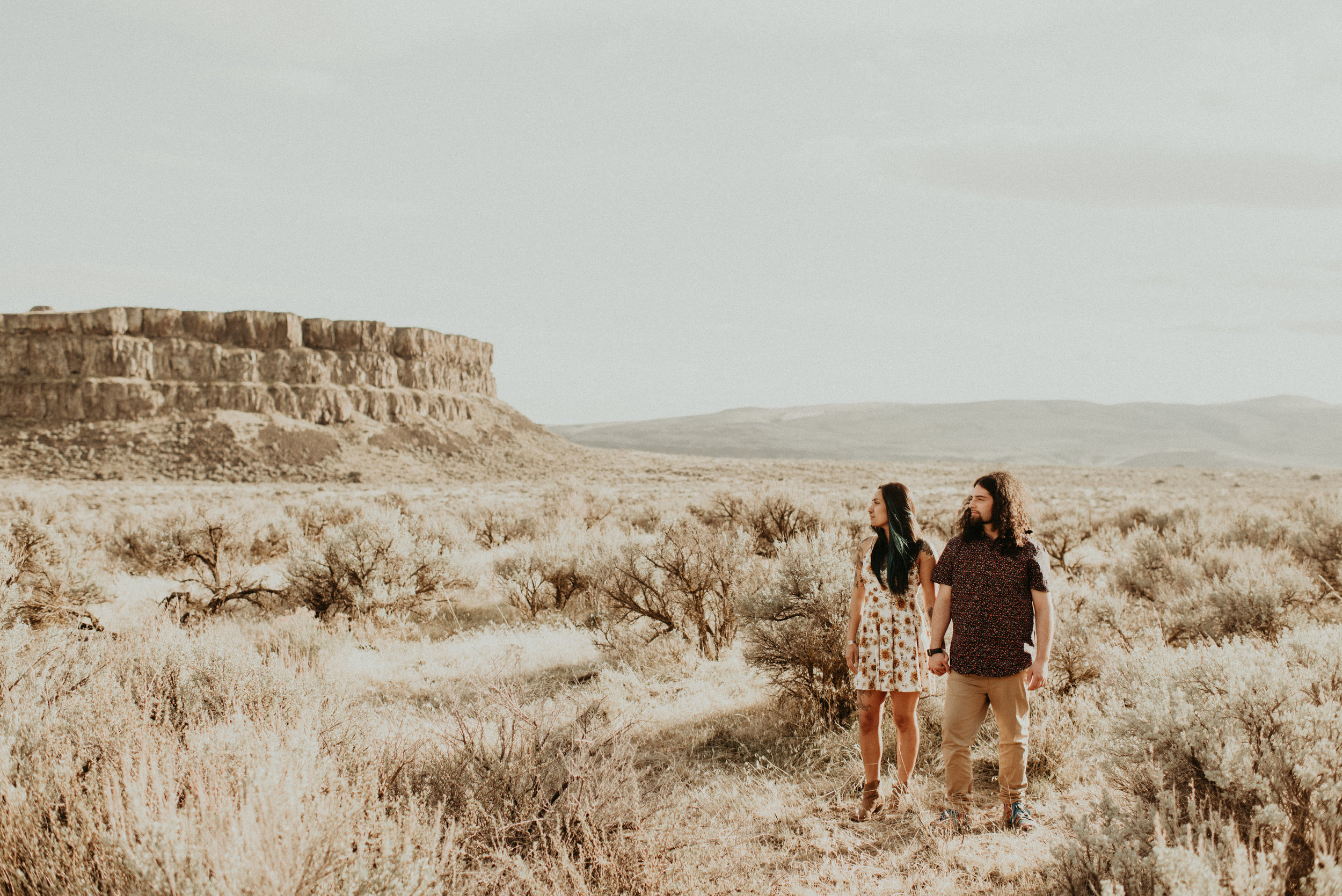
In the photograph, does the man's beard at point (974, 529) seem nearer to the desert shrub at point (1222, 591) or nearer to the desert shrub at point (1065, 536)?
the desert shrub at point (1222, 591)

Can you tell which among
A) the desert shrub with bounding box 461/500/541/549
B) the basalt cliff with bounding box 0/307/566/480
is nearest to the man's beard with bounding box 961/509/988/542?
the desert shrub with bounding box 461/500/541/549

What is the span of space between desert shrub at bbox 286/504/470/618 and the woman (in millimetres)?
6659

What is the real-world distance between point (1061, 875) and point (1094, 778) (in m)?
1.87

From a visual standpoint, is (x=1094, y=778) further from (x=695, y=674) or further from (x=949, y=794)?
(x=695, y=674)

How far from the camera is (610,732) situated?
4.22 meters

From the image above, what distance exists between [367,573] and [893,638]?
7.17 meters

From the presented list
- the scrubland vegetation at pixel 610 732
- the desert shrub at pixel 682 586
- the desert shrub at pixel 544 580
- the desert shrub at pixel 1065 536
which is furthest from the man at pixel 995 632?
the desert shrub at pixel 1065 536

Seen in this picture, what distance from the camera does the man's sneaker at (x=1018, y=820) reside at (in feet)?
13.5

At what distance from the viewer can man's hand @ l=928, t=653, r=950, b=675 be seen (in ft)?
14.2

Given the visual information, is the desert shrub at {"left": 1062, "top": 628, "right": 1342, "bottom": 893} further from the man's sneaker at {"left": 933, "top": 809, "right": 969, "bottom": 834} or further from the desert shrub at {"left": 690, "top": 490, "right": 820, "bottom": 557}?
the desert shrub at {"left": 690, "top": 490, "right": 820, "bottom": 557}

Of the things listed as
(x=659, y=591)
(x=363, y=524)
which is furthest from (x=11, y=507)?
(x=659, y=591)

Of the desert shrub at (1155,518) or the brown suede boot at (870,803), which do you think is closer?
the brown suede boot at (870,803)

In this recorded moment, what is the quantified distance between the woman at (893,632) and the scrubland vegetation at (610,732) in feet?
1.16

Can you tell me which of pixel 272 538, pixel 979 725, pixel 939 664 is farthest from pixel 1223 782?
pixel 272 538
